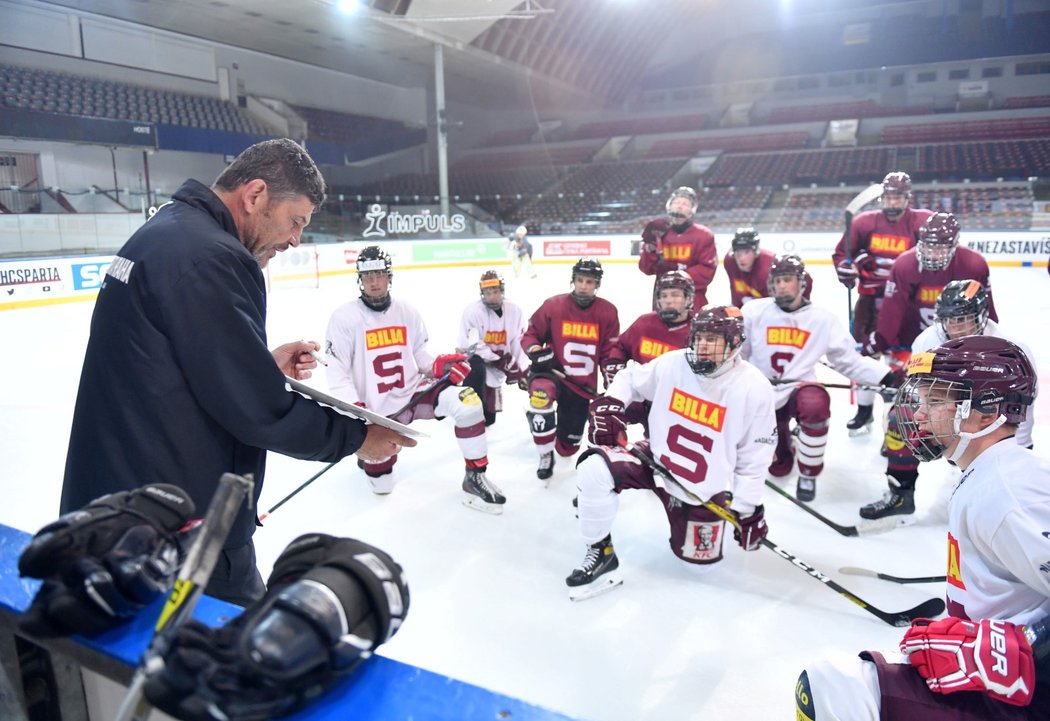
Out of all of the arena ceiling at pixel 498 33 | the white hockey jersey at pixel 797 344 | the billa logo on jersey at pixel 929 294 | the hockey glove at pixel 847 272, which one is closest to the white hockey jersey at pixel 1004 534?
the white hockey jersey at pixel 797 344

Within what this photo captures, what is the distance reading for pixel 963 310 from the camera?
10.4ft

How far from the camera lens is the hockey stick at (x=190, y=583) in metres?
0.80

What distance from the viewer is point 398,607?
937 millimetres

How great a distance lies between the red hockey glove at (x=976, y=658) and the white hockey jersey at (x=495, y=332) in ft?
12.2

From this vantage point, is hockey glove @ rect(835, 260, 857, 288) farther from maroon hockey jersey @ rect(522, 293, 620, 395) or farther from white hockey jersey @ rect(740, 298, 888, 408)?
maroon hockey jersey @ rect(522, 293, 620, 395)

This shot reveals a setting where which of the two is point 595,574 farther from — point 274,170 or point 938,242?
point 938,242

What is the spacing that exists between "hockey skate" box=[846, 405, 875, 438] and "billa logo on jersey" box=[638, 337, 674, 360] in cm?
168

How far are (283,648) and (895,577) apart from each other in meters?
2.66

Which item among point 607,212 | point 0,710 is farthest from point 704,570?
point 607,212

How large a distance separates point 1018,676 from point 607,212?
15.6 metres

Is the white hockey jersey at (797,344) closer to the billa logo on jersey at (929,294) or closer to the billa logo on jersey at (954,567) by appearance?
the billa logo on jersey at (929,294)

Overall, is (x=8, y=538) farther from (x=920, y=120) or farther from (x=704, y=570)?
(x=920, y=120)

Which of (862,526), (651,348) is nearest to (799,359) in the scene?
(651,348)

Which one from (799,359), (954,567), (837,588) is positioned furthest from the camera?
(799,359)
